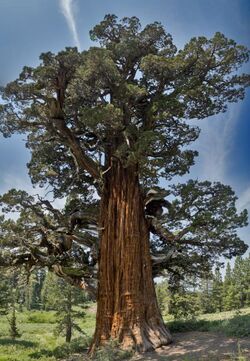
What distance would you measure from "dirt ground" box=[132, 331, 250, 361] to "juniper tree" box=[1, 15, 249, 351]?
0.54 metres

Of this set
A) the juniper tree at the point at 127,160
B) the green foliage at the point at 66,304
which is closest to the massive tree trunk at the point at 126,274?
the juniper tree at the point at 127,160

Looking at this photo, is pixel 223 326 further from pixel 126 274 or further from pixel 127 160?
pixel 127 160

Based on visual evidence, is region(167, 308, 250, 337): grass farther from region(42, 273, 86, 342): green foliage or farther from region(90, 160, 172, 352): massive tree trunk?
region(42, 273, 86, 342): green foliage

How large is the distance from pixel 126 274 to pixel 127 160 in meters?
3.50

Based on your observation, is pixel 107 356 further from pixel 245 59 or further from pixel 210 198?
pixel 245 59

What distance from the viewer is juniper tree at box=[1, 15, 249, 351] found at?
1123 centimetres

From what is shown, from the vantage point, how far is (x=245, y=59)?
1220 cm

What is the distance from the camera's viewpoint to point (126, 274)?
1136cm

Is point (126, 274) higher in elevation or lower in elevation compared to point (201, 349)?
higher

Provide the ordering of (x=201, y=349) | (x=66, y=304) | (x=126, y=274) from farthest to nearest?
(x=66, y=304), (x=126, y=274), (x=201, y=349)

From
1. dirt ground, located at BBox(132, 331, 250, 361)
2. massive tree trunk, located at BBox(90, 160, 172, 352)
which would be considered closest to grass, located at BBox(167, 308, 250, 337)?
dirt ground, located at BBox(132, 331, 250, 361)

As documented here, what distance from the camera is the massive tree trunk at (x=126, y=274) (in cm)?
1075

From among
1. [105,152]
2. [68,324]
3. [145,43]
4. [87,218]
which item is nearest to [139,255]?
[87,218]

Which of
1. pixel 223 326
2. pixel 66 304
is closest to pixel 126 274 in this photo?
pixel 223 326
